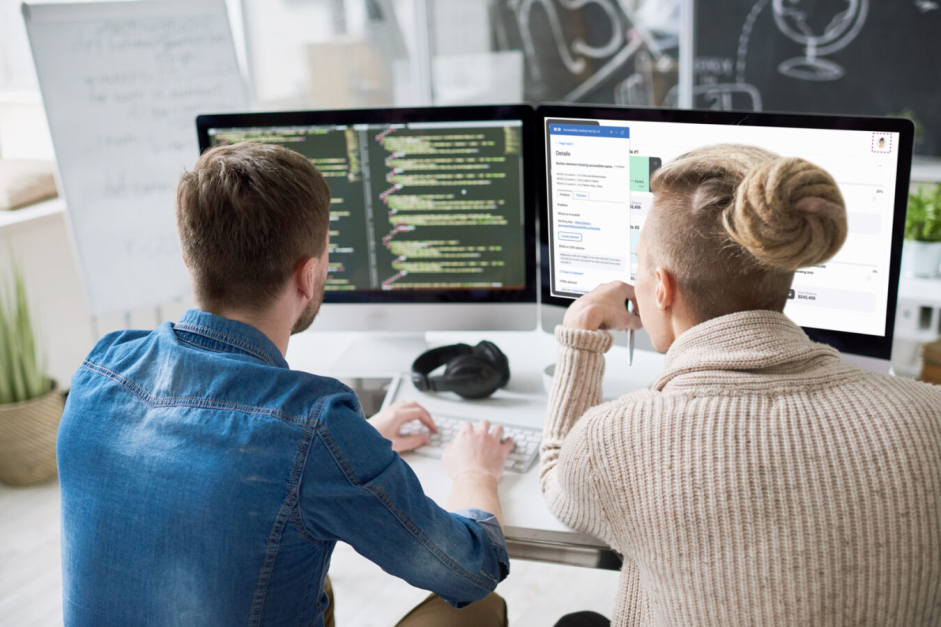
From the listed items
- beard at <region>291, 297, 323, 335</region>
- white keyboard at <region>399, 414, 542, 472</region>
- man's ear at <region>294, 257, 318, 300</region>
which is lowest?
white keyboard at <region>399, 414, 542, 472</region>

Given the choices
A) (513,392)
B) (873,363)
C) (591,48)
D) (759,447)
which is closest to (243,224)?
(759,447)

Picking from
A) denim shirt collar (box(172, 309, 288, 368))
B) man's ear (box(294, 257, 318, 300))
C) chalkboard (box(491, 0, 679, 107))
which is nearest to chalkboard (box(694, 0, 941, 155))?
chalkboard (box(491, 0, 679, 107))

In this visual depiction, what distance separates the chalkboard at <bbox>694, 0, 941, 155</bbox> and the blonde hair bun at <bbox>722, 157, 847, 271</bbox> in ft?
7.67

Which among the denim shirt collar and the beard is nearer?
the denim shirt collar

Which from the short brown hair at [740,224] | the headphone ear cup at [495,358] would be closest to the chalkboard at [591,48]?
the headphone ear cup at [495,358]

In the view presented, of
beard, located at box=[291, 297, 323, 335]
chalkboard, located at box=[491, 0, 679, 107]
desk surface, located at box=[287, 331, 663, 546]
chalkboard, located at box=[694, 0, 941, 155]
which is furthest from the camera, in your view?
chalkboard, located at box=[491, 0, 679, 107]

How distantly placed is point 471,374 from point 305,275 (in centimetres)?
53

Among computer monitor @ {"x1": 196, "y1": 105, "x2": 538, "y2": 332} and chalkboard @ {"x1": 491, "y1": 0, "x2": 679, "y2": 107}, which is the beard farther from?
chalkboard @ {"x1": 491, "y1": 0, "x2": 679, "y2": 107}

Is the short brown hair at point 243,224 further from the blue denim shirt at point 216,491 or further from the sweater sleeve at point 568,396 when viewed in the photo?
the sweater sleeve at point 568,396

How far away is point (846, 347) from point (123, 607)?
3.52ft

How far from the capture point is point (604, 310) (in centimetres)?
124

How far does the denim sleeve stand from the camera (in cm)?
81

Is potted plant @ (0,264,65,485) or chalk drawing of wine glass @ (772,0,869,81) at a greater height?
chalk drawing of wine glass @ (772,0,869,81)

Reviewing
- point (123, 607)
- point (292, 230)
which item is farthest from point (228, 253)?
point (123, 607)
